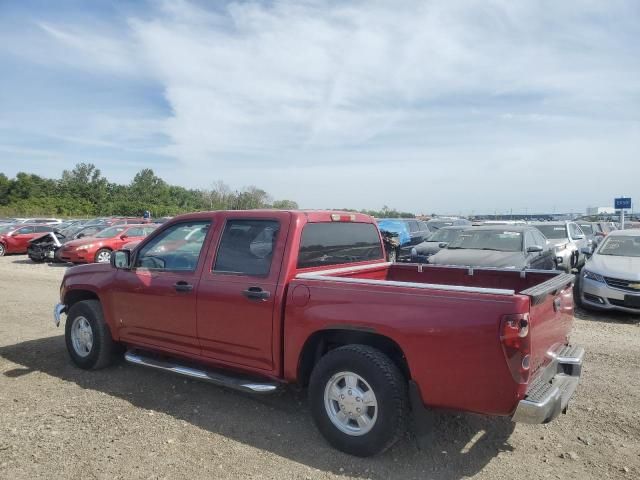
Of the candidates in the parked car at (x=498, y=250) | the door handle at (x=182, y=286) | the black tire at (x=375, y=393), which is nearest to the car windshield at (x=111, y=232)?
the parked car at (x=498, y=250)

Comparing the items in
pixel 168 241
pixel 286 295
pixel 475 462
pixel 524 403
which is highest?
pixel 168 241

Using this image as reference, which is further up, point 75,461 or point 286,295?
point 286,295

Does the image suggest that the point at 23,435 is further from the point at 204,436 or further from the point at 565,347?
the point at 565,347

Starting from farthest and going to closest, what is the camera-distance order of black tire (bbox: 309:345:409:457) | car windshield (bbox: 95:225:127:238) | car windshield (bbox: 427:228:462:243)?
car windshield (bbox: 95:225:127:238) → car windshield (bbox: 427:228:462:243) → black tire (bbox: 309:345:409:457)

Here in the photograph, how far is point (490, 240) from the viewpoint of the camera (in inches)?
413

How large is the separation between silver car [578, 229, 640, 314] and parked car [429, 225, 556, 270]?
1.04 metres

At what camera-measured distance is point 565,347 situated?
3.98m

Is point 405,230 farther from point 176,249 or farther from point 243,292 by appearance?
point 243,292

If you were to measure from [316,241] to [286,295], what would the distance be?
680 mm

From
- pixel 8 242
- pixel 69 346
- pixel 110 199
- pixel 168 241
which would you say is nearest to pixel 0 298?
pixel 69 346

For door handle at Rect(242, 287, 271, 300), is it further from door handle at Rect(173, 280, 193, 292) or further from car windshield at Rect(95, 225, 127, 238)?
car windshield at Rect(95, 225, 127, 238)

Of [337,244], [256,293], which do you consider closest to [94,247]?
[337,244]

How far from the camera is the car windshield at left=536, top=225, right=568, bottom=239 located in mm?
14562

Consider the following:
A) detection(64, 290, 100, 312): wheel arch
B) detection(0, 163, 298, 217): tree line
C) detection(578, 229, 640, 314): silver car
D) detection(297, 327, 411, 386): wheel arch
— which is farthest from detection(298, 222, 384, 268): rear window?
detection(0, 163, 298, 217): tree line
